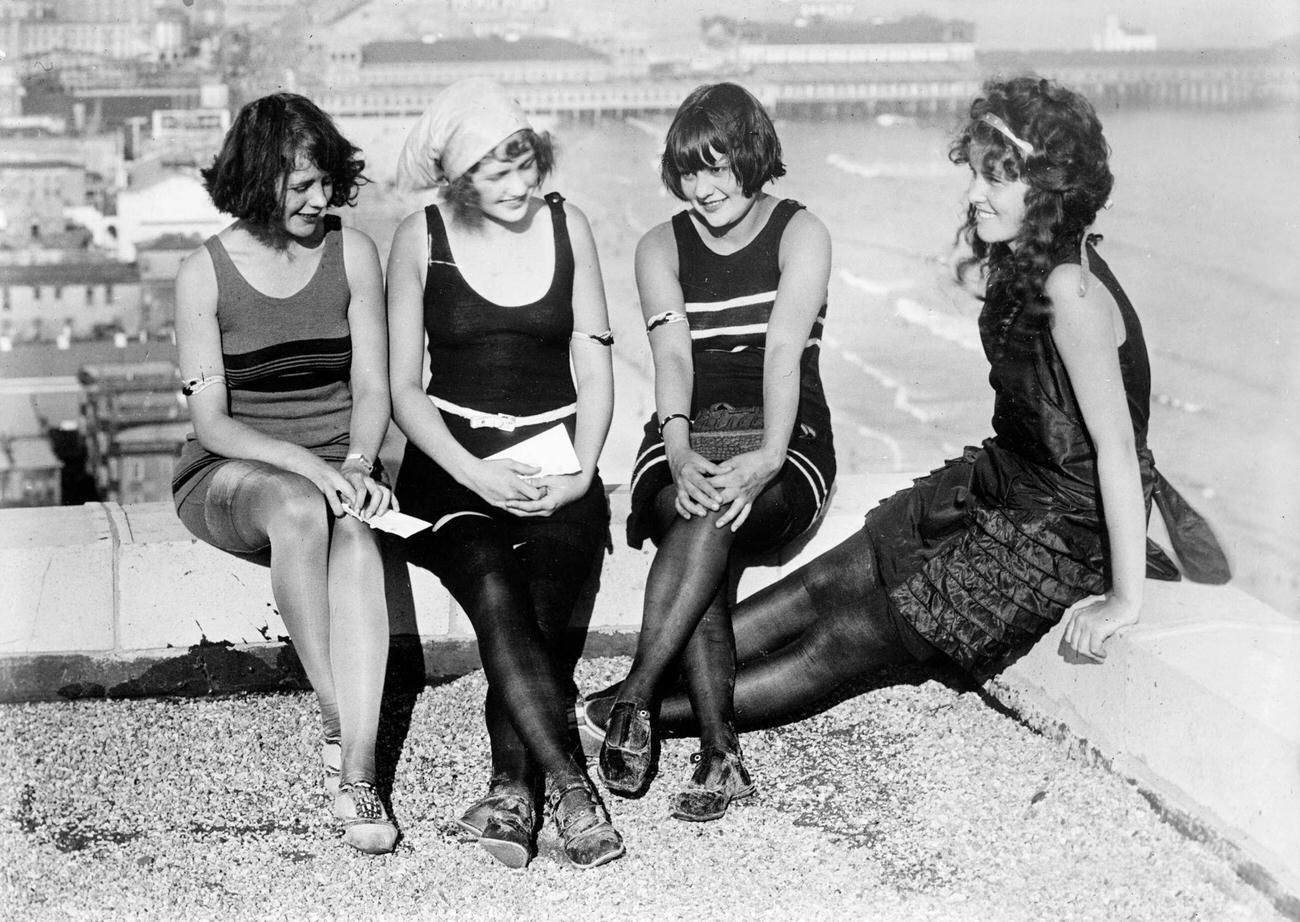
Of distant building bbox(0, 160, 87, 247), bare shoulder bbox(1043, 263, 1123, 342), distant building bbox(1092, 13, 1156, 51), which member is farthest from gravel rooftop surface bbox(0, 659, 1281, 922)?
distant building bbox(0, 160, 87, 247)

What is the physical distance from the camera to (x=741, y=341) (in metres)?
3.25

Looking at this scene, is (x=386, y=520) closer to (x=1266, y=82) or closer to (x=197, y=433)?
(x=197, y=433)

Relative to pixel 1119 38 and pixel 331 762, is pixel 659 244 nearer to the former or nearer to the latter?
pixel 331 762

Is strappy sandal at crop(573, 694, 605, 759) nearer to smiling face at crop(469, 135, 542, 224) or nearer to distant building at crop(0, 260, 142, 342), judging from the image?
smiling face at crop(469, 135, 542, 224)

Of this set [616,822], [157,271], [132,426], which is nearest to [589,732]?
[616,822]

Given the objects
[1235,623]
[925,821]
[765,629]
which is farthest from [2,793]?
[1235,623]

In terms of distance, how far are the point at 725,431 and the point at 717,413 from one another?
6 centimetres

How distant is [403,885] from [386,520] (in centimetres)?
71

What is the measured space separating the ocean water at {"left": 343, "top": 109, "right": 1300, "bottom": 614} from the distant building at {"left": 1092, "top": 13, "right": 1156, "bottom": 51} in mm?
3950

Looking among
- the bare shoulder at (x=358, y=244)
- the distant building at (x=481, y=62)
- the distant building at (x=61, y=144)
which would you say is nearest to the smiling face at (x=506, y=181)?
the bare shoulder at (x=358, y=244)

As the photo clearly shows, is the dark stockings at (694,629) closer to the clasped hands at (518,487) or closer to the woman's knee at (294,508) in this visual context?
the clasped hands at (518,487)

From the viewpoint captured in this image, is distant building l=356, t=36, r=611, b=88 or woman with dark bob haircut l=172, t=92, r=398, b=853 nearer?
woman with dark bob haircut l=172, t=92, r=398, b=853

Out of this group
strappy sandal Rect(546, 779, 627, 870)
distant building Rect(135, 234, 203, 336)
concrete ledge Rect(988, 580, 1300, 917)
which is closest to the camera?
concrete ledge Rect(988, 580, 1300, 917)

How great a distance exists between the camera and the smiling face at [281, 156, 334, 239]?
114 inches
